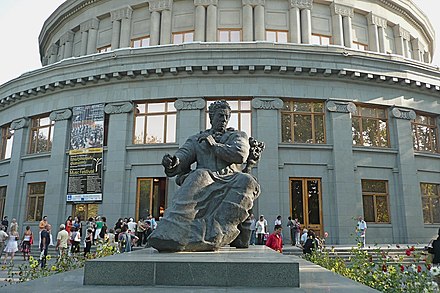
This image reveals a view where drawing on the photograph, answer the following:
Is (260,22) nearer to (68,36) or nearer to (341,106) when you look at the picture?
(341,106)

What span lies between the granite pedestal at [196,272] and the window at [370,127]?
1952 centimetres

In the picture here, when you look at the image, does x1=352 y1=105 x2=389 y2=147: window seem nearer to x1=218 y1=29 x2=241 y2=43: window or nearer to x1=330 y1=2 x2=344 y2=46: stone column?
x1=330 y1=2 x2=344 y2=46: stone column

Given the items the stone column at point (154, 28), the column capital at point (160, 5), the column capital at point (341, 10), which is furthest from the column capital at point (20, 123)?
the column capital at point (341, 10)

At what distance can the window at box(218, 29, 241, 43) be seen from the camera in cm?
2770

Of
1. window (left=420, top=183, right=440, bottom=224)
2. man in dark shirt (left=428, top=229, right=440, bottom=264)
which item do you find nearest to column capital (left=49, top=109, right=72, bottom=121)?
man in dark shirt (left=428, top=229, right=440, bottom=264)

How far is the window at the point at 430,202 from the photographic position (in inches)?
906

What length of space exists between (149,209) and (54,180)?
6317 mm

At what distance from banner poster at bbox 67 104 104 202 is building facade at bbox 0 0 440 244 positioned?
182mm

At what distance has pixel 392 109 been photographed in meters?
23.0

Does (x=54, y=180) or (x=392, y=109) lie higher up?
(x=392, y=109)

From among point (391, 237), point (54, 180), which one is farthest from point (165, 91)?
point (391, 237)

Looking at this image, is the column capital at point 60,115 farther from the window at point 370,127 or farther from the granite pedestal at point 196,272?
the granite pedestal at point 196,272

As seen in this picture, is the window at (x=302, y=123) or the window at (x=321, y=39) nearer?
the window at (x=302, y=123)

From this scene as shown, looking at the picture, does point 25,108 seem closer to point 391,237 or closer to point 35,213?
point 35,213
